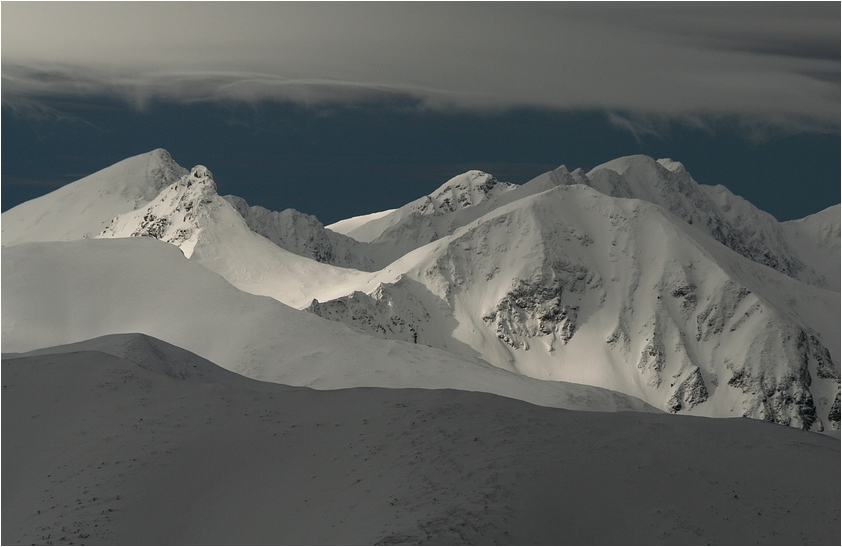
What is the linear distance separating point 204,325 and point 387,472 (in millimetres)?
59538

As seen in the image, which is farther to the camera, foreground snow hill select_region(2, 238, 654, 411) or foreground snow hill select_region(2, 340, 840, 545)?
foreground snow hill select_region(2, 238, 654, 411)

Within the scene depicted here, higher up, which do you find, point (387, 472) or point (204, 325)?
point (387, 472)

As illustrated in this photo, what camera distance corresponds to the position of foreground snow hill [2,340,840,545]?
2898 centimetres

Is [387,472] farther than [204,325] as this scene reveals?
No

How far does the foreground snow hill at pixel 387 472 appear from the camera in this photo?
28984 millimetres

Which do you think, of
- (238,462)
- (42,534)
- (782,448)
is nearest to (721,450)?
(782,448)

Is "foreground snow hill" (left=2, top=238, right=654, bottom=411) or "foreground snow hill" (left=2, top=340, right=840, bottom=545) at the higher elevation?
"foreground snow hill" (left=2, top=340, right=840, bottom=545)

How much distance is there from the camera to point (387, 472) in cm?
3192

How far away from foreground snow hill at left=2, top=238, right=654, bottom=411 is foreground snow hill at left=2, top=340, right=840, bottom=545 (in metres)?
35.9

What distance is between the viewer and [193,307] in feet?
300

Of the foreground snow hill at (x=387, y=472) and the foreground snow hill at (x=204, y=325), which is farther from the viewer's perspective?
the foreground snow hill at (x=204, y=325)

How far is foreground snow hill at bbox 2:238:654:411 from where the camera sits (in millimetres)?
79000

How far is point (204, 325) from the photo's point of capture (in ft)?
291

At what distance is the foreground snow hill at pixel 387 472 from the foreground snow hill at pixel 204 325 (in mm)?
35886
